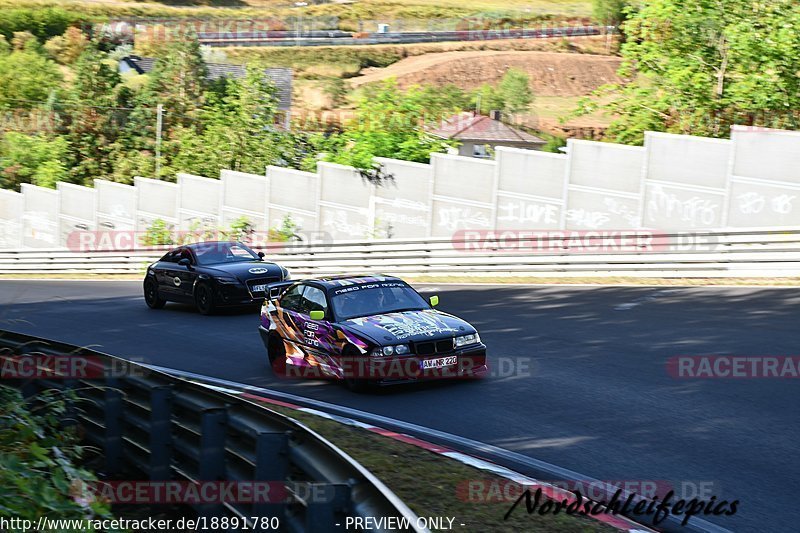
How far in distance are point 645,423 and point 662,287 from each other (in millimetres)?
10723

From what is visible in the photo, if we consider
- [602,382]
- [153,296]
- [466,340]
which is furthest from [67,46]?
[602,382]

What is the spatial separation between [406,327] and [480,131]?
254ft

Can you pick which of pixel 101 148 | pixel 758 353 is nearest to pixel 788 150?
pixel 758 353

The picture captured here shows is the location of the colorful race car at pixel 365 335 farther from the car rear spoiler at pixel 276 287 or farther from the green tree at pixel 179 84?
the green tree at pixel 179 84

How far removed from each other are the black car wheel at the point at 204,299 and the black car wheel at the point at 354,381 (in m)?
8.72

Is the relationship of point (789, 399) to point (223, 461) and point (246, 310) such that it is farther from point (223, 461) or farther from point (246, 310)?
point (246, 310)

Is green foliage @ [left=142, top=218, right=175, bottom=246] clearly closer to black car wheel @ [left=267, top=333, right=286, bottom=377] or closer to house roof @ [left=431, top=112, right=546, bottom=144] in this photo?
black car wheel @ [left=267, top=333, right=286, bottom=377]

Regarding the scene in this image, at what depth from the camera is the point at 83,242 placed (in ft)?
144

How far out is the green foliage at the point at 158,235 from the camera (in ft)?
127

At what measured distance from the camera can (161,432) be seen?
7.87 meters

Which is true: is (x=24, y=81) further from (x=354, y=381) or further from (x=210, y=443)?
(x=210, y=443)


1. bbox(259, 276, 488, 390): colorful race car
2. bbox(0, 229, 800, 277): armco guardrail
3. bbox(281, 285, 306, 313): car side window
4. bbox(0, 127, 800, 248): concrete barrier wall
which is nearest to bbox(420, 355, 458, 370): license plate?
bbox(259, 276, 488, 390): colorful race car

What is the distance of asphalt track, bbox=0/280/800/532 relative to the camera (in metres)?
8.58

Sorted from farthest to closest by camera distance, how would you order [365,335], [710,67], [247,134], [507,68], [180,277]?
[507,68]
[247,134]
[710,67]
[180,277]
[365,335]
